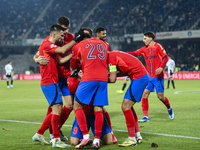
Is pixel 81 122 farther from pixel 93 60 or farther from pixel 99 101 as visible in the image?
pixel 93 60

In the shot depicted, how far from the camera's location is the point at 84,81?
498 cm

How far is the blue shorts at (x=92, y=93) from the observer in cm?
494

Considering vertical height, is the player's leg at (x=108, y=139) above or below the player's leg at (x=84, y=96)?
below

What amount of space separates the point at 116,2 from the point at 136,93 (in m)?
42.6

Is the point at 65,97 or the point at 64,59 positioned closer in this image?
the point at 64,59

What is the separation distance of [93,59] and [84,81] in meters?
0.40

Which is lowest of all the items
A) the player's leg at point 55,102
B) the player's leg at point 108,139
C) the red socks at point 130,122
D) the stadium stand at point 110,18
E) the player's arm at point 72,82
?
the player's leg at point 108,139

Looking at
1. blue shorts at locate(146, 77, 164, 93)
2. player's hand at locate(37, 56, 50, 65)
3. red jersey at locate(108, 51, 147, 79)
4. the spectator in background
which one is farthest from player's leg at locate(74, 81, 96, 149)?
blue shorts at locate(146, 77, 164, 93)

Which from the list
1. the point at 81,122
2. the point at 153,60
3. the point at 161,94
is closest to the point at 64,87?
the point at 81,122

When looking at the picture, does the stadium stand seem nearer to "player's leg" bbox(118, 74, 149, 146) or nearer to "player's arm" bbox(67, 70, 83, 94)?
"player's leg" bbox(118, 74, 149, 146)

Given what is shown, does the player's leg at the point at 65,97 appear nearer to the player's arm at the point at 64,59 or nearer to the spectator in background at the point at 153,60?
the player's arm at the point at 64,59

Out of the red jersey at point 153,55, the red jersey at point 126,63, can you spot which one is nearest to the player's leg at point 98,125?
the red jersey at point 126,63

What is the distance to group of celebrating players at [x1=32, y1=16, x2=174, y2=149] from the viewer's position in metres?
4.95

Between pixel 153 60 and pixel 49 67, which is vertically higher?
pixel 153 60
